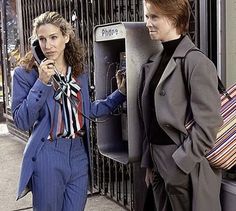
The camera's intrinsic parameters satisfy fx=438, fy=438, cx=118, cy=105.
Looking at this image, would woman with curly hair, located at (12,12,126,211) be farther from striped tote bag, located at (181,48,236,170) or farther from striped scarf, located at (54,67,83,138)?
striped tote bag, located at (181,48,236,170)

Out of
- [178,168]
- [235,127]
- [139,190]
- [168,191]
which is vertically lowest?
[139,190]

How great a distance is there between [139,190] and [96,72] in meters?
0.75

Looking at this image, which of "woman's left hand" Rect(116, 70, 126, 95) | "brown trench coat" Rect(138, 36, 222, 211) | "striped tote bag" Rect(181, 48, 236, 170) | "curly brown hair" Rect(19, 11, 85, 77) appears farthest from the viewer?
"woman's left hand" Rect(116, 70, 126, 95)

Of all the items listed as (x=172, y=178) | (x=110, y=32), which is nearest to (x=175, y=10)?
(x=110, y=32)

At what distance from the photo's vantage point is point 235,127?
191 centimetres

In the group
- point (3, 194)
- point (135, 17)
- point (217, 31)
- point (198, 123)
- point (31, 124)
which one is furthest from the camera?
point (3, 194)

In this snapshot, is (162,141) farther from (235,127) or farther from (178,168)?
(235,127)

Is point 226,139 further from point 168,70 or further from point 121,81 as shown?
point 121,81

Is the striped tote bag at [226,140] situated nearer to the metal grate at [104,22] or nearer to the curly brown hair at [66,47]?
the curly brown hair at [66,47]

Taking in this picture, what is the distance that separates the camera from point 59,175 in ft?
6.91

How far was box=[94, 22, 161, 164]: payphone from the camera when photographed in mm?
2213

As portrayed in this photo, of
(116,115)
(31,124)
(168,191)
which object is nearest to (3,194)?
(116,115)

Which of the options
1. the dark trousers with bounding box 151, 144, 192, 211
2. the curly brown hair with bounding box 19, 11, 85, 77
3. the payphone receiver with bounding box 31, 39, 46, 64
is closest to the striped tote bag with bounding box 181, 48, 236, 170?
the dark trousers with bounding box 151, 144, 192, 211

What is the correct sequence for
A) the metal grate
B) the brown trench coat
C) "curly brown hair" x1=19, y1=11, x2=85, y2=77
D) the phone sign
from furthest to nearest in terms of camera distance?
the metal grate
the phone sign
"curly brown hair" x1=19, y1=11, x2=85, y2=77
the brown trench coat
